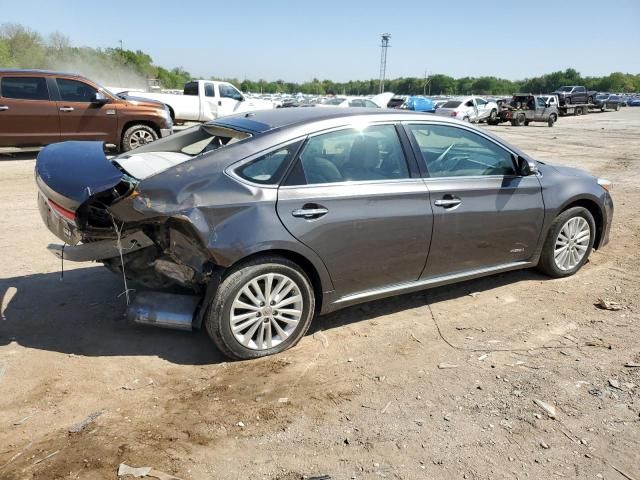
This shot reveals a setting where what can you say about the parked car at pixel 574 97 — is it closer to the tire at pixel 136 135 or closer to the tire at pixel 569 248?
the tire at pixel 136 135

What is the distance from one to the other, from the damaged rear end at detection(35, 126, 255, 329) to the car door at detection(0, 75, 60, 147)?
870 cm

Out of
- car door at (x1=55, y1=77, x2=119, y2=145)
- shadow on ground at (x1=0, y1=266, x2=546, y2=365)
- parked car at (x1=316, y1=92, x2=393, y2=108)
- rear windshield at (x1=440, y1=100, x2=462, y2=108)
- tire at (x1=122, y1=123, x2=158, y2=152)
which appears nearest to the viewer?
shadow on ground at (x1=0, y1=266, x2=546, y2=365)

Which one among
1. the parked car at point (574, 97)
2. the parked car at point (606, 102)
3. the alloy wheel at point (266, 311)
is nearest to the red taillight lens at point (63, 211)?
the alloy wheel at point (266, 311)

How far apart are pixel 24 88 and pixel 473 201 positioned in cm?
1065

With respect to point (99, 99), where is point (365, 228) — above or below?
below

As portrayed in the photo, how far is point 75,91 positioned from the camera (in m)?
11.7

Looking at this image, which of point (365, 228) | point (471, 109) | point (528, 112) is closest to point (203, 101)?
point (365, 228)

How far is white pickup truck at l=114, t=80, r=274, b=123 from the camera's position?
1859 centimetres

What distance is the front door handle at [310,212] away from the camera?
352cm

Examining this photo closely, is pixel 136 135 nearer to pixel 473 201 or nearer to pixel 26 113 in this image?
pixel 26 113

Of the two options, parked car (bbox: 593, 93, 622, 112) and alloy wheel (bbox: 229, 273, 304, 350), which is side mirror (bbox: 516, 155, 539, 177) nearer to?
alloy wheel (bbox: 229, 273, 304, 350)

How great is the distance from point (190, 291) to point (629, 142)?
21349 mm

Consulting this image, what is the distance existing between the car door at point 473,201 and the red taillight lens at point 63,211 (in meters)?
2.48

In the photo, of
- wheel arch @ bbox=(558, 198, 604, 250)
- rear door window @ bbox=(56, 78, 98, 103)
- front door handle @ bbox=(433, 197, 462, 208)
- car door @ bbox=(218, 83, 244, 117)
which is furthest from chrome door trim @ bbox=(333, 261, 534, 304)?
car door @ bbox=(218, 83, 244, 117)
